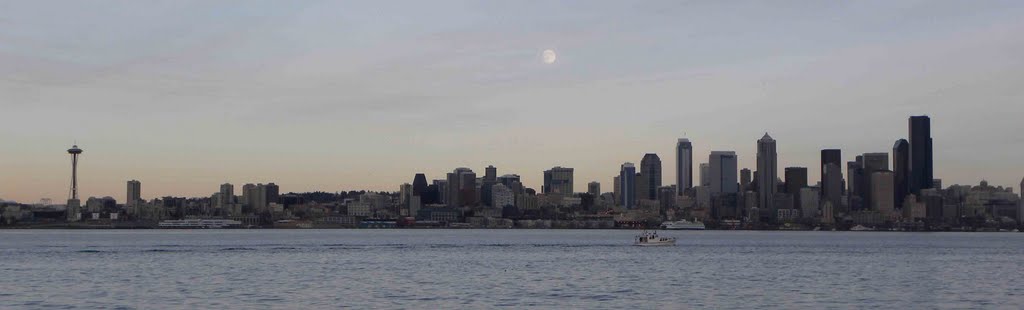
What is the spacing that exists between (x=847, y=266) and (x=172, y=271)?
225 ft

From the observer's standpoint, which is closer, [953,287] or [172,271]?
[953,287]

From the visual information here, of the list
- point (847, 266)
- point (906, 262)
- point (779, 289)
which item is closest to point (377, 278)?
point (779, 289)

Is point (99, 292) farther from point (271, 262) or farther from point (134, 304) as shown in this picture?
point (271, 262)

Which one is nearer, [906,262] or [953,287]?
[953,287]

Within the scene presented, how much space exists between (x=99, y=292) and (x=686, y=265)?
6338 centimetres

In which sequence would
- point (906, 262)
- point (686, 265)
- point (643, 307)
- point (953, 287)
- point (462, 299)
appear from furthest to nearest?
point (906, 262) < point (686, 265) < point (953, 287) < point (462, 299) < point (643, 307)

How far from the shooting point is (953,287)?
92.7 meters

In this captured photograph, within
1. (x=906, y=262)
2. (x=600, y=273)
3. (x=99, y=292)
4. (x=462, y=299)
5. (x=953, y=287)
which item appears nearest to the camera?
(x=462, y=299)

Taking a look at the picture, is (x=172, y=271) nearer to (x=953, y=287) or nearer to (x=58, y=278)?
(x=58, y=278)

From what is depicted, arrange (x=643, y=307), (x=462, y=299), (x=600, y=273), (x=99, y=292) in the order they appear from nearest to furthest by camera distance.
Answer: (x=643, y=307) → (x=462, y=299) → (x=99, y=292) → (x=600, y=273)

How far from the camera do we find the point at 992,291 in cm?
8681

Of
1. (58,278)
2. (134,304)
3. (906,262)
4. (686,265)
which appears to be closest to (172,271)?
(58,278)

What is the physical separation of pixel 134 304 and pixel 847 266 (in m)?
79.7

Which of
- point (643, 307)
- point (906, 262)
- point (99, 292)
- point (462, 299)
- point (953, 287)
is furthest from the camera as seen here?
point (906, 262)
